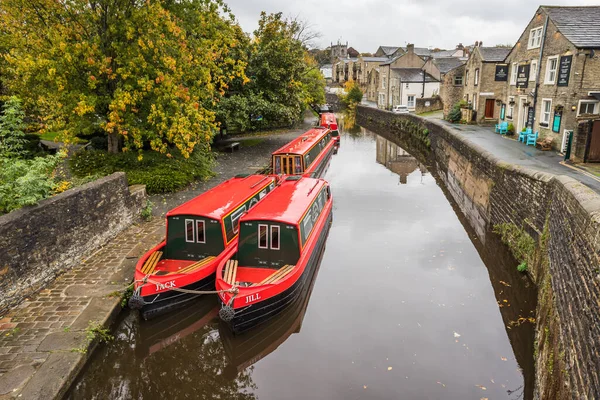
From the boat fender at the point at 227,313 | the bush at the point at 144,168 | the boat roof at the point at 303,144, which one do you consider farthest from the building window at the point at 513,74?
the boat fender at the point at 227,313

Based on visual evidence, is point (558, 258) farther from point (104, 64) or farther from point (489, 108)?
point (489, 108)

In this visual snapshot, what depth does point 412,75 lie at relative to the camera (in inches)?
1829

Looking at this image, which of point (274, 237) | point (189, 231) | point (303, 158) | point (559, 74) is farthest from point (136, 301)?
point (559, 74)

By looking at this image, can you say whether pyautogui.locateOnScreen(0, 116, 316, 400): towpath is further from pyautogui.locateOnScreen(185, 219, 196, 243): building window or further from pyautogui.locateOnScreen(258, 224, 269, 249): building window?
pyautogui.locateOnScreen(258, 224, 269, 249): building window

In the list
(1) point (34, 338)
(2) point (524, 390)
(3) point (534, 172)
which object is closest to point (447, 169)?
(3) point (534, 172)

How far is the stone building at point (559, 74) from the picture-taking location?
18109 millimetres

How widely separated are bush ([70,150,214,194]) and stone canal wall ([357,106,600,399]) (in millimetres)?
11846

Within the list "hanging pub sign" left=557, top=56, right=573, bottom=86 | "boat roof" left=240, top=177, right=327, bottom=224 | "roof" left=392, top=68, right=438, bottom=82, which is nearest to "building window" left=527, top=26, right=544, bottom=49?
"hanging pub sign" left=557, top=56, right=573, bottom=86

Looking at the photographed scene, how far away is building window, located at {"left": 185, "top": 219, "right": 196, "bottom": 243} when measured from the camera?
997cm

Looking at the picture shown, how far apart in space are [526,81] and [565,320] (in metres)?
20.7

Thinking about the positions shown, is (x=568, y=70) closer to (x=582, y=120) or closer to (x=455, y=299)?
(x=582, y=120)

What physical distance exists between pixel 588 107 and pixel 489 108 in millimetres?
13000

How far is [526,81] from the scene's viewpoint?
23172mm

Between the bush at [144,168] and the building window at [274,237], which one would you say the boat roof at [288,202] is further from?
the bush at [144,168]
